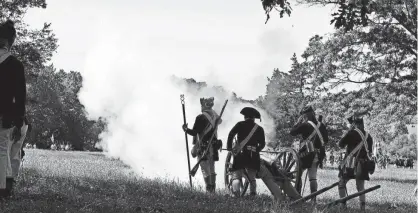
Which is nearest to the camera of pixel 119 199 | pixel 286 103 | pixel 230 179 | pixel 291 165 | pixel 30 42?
pixel 119 199

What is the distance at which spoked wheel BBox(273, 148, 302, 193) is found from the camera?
1016 cm

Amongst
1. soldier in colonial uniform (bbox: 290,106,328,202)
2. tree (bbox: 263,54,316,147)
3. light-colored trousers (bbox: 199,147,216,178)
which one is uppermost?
tree (bbox: 263,54,316,147)

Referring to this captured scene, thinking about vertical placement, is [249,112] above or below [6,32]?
below

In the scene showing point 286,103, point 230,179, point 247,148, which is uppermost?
point 286,103

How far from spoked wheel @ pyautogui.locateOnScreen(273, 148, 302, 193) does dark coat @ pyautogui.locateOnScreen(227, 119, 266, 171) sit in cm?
79

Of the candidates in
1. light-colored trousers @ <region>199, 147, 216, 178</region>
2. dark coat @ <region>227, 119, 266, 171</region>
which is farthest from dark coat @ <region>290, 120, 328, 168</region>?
light-colored trousers @ <region>199, 147, 216, 178</region>

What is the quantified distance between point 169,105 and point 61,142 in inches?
2028

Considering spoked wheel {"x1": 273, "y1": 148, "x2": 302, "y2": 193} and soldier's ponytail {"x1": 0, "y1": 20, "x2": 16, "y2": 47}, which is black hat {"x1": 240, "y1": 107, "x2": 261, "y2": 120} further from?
soldier's ponytail {"x1": 0, "y1": 20, "x2": 16, "y2": 47}

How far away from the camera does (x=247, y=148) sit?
31.2ft

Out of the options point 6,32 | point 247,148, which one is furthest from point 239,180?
point 6,32

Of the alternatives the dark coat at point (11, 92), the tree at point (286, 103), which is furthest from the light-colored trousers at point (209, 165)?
the tree at point (286, 103)

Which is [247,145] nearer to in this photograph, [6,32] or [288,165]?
[288,165]

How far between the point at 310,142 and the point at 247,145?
1.57 metres

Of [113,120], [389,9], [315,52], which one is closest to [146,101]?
[113,120]
